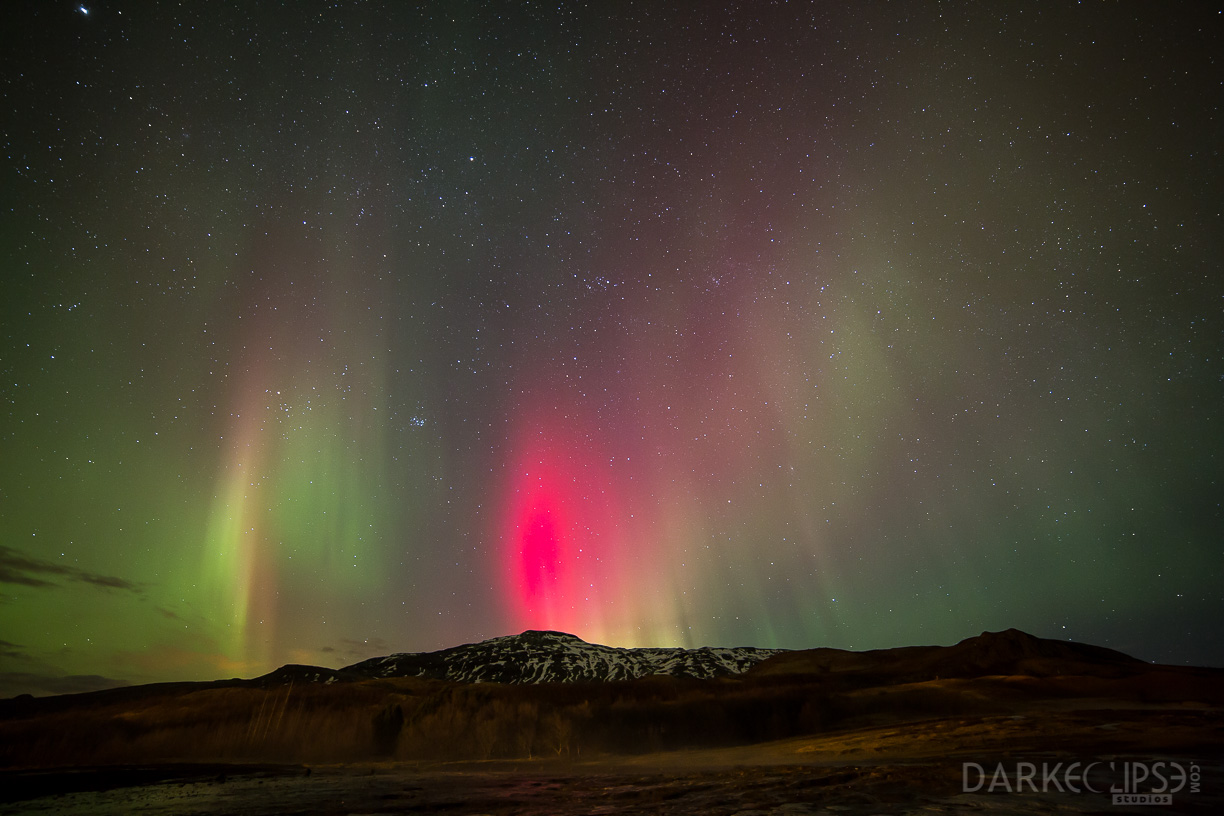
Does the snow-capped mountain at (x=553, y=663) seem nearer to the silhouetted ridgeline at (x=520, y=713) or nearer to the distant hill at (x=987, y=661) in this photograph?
the distant hill at (x=987, y=661)

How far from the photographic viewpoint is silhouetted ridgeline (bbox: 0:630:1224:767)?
185 ft

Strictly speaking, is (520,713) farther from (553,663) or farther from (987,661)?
(553,663)

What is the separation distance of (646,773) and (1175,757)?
22749mm

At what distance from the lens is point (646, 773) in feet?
110

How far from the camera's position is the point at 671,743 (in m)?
58.8

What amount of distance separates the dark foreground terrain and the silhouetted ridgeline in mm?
218

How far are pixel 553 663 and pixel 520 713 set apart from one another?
9126 centimetres

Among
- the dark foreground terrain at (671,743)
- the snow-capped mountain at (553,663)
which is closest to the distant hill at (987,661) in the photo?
the dark foreground terrain at (671,743)

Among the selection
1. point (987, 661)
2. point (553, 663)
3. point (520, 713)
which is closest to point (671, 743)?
point (520, 713)

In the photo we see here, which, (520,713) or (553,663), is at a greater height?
(553,663)

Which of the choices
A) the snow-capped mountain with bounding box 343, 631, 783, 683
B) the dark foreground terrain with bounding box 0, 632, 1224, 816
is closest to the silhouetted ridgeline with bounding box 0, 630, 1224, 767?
the dark foreground terrain with bounding box 0, 632, 1224, 816

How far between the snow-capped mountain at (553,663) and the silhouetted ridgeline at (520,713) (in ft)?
221

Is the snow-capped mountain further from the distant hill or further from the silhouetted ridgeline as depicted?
the silhouetted ridgeline

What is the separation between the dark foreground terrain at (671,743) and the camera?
67.4 feet
